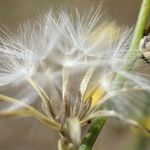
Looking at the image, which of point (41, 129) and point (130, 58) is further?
point (41, 129)

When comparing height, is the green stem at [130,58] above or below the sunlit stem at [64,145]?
above

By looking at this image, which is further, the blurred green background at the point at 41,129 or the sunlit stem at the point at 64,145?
the blurred green background at the point at 41,129

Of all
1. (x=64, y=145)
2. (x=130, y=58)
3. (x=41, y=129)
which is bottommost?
(x=41, y=129)

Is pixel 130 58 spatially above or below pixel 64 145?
above

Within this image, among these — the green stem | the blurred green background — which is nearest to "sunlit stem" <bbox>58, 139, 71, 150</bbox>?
the green stem

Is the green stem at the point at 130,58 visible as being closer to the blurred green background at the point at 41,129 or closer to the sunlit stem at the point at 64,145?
the sunlit stem at the point at 64,145

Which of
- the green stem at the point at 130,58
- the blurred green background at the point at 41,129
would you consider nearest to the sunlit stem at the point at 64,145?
the green stem at the point at 130,58

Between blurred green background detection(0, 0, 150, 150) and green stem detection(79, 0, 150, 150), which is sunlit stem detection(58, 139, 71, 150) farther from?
blurred green background detection(0, 0, 150, 150)

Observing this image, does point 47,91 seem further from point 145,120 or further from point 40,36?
point 145,120

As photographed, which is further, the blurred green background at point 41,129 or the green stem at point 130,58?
the blurred green background at point 41,129

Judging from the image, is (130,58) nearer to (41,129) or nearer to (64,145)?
(64,145)

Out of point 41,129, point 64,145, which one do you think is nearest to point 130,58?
point 64,145
